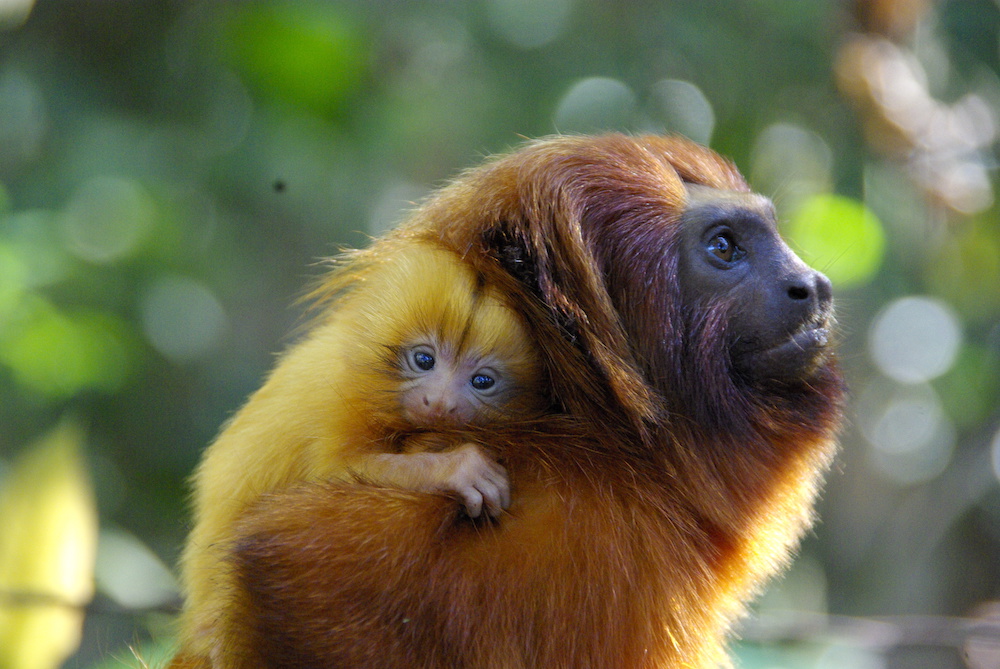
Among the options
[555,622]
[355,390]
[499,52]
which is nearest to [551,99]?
[499,52]

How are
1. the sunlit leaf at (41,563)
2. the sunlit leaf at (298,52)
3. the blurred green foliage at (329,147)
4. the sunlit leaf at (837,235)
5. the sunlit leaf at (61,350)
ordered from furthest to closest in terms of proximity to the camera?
the sunlit leaf at (298,52) < the blurred green foliage at (329,147) < the sunlit leaf at (837,235) < the sunlit leaf at (61,350) < the sunlit leaf at (41,563)

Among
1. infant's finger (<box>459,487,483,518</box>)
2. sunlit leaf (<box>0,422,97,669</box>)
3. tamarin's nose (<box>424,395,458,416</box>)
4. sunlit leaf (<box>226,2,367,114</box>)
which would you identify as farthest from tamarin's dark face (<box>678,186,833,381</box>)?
sunlit leaf (<box>226,2,367,114</box>)

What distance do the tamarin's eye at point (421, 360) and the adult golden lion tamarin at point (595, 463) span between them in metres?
0.18

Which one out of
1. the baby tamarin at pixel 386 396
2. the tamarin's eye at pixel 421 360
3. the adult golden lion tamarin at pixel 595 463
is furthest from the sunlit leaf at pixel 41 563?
the tamarin's eye at pixel 421 360

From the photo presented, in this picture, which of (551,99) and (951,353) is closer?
(551,99)

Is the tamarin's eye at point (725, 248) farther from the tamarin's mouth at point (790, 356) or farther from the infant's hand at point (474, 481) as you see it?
the infant's hand at point (474, 481)

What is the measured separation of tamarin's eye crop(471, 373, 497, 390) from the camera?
1.96 metres

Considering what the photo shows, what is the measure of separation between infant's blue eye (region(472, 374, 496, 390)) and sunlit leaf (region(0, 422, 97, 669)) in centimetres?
135

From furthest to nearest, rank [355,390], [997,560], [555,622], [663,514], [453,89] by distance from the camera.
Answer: [997,560], [453,89], [355,390], [663,514], [555,622]

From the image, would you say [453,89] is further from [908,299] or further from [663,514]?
[663,514]

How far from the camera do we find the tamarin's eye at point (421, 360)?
2.00 metres

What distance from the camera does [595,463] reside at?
5.94ft

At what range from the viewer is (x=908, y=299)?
613 cm

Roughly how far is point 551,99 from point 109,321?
251cm
